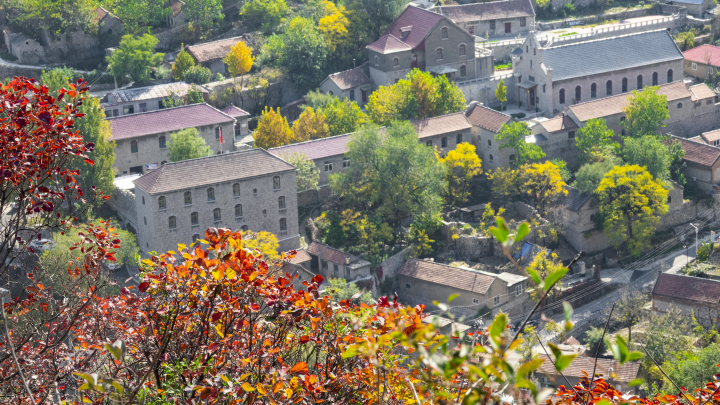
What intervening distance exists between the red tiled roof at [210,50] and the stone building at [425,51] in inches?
499

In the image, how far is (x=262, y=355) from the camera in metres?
16.2

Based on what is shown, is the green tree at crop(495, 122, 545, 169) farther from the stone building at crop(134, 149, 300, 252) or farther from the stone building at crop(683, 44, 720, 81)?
the stone building at crop(683, 44, 720, 81)

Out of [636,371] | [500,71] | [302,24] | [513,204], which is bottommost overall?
[636,371]

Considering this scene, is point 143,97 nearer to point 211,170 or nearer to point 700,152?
point 211,170

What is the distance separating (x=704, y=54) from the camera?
86.3 meters

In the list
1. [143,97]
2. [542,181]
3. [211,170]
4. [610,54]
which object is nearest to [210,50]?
[143,97]

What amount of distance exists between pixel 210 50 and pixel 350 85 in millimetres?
12989

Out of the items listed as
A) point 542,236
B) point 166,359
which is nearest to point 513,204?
point 542,236

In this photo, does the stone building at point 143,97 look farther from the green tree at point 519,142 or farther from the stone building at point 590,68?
the stone building at point 590,68

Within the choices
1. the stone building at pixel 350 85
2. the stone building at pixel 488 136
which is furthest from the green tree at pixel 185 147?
the stone building at pixel 488 136

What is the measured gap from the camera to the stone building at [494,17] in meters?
90.4

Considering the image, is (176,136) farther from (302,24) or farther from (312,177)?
(302,24)

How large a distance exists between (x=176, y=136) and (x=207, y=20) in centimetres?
2376

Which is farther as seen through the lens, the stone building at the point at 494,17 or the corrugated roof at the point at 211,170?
the stone building at the point at 494,17
